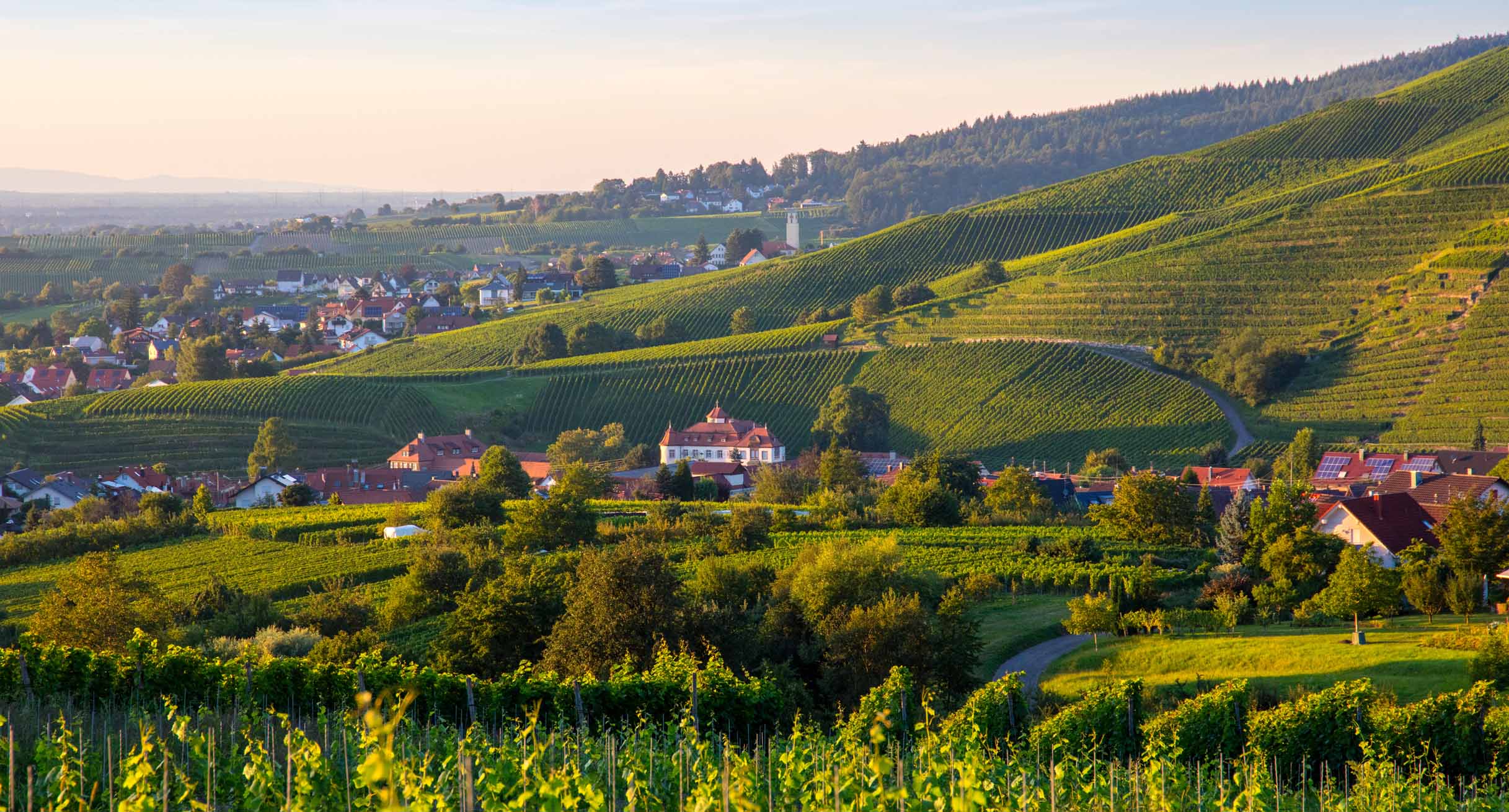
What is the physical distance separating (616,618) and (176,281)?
403 feet

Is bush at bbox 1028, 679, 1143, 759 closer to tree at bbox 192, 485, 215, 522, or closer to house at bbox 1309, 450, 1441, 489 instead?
tree at bbox 192, 485, 215, 522

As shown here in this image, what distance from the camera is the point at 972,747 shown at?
43.4 feet

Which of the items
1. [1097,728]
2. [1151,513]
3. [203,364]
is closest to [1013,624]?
[1097,728]

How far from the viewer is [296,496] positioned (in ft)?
171

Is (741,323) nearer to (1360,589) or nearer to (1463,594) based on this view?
(1463,594)

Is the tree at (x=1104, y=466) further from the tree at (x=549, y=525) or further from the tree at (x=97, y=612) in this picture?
the tree at (x=97, y=612)

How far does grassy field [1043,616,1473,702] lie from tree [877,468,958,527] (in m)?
15.1

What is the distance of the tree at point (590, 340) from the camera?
89.4m

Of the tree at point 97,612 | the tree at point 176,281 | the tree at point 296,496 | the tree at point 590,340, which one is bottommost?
the tree at point 296,496

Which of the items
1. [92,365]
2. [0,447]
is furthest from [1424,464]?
[92,365]

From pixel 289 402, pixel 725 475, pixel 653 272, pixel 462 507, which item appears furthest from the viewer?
pixel 653 272

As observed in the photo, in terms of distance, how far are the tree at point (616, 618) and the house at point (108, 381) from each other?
70.1 metres

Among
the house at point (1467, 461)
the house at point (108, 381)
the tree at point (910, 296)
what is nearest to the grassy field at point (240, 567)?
the house at point (1467, 461)

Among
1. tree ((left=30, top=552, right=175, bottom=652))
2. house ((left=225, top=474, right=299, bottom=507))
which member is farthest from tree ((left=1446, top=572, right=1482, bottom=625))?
house ((left=225, top=474, right=299, bottom=507))
